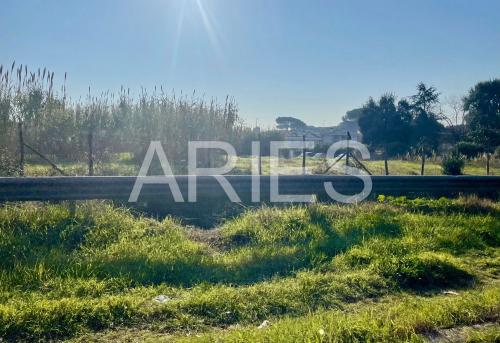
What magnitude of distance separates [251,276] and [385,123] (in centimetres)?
3232

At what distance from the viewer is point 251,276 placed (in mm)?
4758

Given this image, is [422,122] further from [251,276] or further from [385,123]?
[251,276]

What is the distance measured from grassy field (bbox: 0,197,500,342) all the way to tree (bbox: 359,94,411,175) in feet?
88.0

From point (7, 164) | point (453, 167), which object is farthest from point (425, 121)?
point (7, 164)

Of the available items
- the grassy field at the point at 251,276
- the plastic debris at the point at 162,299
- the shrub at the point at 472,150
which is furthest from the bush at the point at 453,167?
the plastic debris at the point at 162,299

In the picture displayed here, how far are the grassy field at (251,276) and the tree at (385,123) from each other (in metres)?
26.8

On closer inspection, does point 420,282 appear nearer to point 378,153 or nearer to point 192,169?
point 192,169

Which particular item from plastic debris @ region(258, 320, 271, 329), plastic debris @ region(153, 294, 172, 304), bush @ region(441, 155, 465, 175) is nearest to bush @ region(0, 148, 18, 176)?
plastic debris @ region(153, 294, 172, 304)

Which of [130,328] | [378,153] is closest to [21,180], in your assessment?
[130,328]

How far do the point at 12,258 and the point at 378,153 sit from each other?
3205cm

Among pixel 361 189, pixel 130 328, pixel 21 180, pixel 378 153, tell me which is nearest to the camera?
pixel 130 328

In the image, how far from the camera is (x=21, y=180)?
6387 millimetres

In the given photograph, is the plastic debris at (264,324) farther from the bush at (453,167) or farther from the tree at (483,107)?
the tree at (483,107)

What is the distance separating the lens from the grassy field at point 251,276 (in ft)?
11.1
